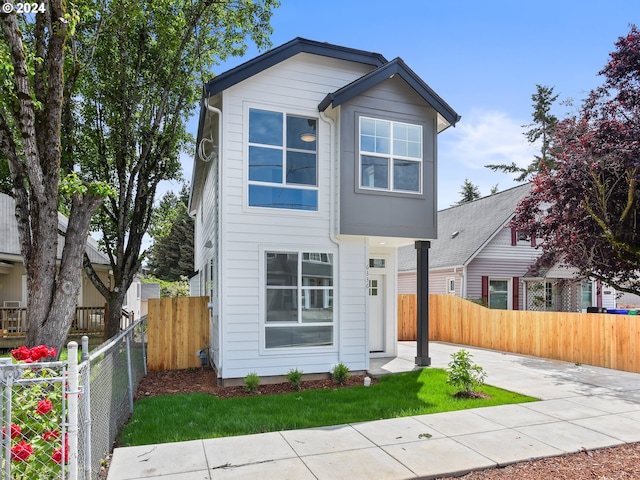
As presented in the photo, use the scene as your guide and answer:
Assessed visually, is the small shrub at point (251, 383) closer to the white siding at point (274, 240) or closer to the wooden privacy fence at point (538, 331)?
the white siding at point (274, 240)

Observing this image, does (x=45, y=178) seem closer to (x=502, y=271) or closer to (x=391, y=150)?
(x=391, y=150)

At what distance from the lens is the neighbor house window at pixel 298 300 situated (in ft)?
26.4

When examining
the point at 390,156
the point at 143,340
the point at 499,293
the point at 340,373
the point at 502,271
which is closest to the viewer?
the point at 340,373

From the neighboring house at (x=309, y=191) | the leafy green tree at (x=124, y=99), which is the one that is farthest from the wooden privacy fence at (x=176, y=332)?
the leafy green tree at (x=124, y=99)

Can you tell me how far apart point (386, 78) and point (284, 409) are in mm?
6389

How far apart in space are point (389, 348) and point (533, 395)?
13.1ft

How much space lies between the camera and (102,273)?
672 inches

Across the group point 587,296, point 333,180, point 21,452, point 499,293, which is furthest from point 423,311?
point 587,296

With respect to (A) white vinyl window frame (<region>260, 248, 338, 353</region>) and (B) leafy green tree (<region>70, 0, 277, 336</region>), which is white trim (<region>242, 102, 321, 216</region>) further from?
(B) leafy green tree (<region>70, 0, 277, 336</region>)

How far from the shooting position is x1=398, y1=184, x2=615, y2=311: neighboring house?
16.9m

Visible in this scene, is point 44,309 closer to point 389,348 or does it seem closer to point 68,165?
point 68,165

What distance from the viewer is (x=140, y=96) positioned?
1110 cm

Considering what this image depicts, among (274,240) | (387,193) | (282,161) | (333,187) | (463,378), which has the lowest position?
(463,378)

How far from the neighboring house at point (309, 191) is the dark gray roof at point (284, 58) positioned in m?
0.02
